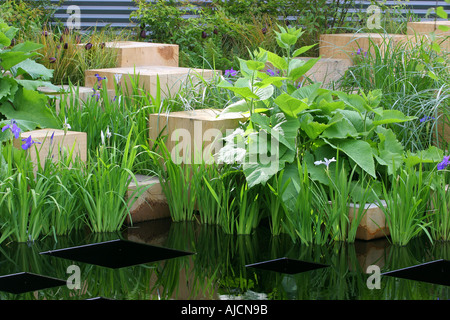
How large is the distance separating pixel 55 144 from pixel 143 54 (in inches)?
97.1

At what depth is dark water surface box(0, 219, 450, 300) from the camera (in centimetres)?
304

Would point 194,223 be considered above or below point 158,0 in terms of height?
below

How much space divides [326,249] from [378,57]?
2351 mm

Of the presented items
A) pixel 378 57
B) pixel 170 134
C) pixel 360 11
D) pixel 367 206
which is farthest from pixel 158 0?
pixel 367 206

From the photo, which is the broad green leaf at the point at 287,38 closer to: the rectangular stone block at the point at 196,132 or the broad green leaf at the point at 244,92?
the broad green leaf at the point at 244,92

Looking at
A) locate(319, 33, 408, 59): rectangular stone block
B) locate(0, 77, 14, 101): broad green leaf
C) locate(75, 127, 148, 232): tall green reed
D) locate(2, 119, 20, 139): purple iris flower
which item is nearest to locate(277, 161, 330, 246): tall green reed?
locate(75, 127, 148, 232): tall green reed

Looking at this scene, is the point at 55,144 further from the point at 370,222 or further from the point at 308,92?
the point at 370,222

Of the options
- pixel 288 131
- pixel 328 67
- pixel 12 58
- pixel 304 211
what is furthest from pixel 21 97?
pixel 328 67

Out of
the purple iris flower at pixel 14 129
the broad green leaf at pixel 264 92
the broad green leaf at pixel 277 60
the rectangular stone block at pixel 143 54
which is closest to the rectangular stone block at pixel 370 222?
the broad green leaf at pixel 264 92

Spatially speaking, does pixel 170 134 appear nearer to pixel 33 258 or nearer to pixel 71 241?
pixel 71 241

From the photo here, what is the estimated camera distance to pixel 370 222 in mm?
3992

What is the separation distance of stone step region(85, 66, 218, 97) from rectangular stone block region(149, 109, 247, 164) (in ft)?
2.05

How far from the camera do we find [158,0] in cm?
811

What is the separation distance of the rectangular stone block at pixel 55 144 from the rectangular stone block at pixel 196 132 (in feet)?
1.57
